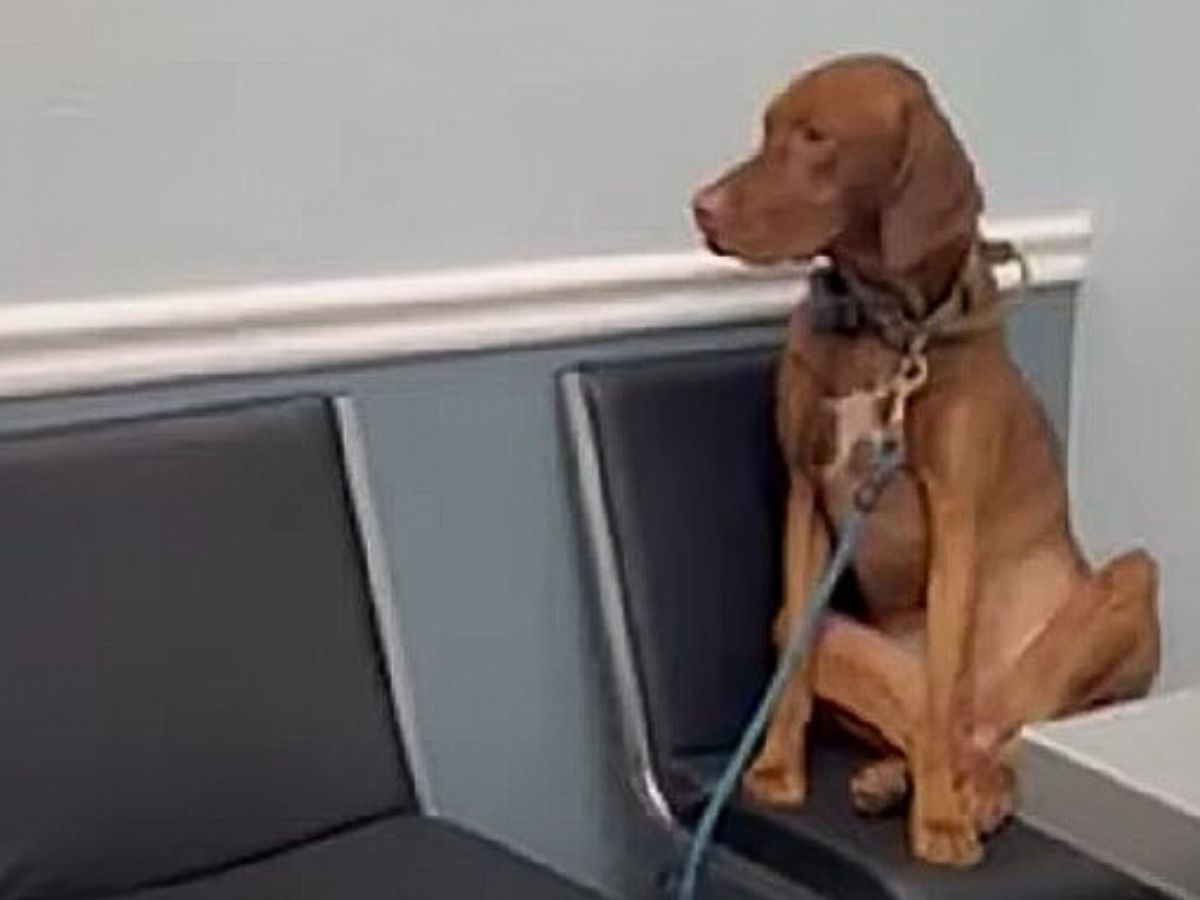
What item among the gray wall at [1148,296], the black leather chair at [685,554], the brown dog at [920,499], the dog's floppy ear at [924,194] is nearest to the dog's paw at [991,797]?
the brown dog at [920,499]

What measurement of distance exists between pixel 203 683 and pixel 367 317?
367 mm

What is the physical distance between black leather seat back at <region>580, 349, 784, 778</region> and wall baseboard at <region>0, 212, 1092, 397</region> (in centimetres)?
7

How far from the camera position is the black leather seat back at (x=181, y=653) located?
190 centimetres

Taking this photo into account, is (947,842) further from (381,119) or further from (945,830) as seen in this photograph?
(381,119)

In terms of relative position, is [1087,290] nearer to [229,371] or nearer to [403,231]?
[403,231]

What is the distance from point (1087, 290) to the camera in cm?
260

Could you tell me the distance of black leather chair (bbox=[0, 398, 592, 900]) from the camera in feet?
6.23

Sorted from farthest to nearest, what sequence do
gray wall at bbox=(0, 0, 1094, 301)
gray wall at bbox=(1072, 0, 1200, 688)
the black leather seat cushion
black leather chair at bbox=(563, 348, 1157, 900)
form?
gray wall at bbox=(1072, 0, 1200, 688) → black leather chair at bbox=(563, 348, 1157, 900) → gray wall at bbox=(0, 0, 1094, 301) → the black leather seat cushion

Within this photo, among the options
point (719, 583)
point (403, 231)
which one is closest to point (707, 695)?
point (719, 583)

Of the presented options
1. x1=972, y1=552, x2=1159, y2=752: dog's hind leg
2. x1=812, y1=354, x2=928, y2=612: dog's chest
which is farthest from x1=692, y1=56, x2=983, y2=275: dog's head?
x1=972, y1=552, x2=1159, y2=752: dog's hind leg

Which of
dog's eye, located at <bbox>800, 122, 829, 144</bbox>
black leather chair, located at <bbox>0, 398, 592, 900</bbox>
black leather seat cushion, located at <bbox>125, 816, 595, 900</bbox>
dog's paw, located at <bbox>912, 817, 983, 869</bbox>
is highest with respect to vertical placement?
dog's eye, located at <bbox>800, 122, 829, 144</bbox>

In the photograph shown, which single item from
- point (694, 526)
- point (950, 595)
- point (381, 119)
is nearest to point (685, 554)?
point (694, 526)

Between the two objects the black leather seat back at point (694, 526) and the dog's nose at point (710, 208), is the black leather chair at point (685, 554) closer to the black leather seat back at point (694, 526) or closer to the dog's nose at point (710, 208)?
the black leather seat back at point (694, 526)

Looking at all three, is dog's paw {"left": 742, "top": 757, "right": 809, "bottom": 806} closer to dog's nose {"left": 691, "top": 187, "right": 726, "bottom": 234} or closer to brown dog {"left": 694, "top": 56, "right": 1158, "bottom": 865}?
brown dog {"left": 694, "top": 56, "right": 1158, "bottom": 865}
